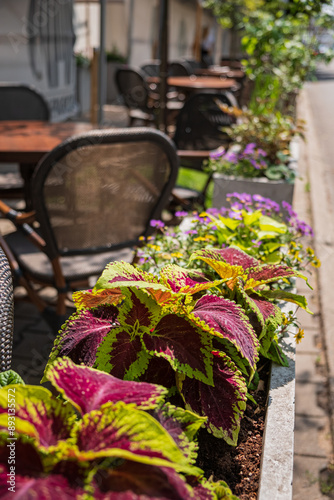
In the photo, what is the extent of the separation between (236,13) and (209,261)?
19.4 m

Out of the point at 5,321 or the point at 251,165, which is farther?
the point at 251,165

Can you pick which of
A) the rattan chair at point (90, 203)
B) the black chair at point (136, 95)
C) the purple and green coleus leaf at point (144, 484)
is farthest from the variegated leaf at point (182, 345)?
the black chair at point (136, 95)

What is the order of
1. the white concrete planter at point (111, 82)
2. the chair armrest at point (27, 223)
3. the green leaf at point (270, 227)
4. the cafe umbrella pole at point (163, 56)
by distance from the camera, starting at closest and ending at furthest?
the green leaf at point (270, 227), the chair armrest at point (27, 223), the cafe umbrella pole at point (163, 56), the white concrete planter at point (111, 82)

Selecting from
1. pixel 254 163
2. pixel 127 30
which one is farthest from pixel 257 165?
pixel 127 30

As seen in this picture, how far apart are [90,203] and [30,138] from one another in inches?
46.1

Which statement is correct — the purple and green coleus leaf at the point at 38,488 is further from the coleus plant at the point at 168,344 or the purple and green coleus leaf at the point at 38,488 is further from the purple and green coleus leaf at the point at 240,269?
the purple and green coleus leaf at the point at 240,269

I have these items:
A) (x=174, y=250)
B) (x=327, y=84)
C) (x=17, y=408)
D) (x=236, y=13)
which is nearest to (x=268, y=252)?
(x=174, y=250)

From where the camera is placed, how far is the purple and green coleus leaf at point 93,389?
2.56 feet

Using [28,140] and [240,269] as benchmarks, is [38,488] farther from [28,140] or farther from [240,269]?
[28,140]

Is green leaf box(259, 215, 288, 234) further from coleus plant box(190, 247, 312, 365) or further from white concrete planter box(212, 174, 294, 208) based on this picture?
white concrete planter box(212, 174, 294, 208)

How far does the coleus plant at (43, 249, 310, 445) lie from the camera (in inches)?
40.4

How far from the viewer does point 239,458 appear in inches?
43.5

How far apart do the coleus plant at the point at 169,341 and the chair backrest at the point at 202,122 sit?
3468mm

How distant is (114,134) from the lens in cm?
219
